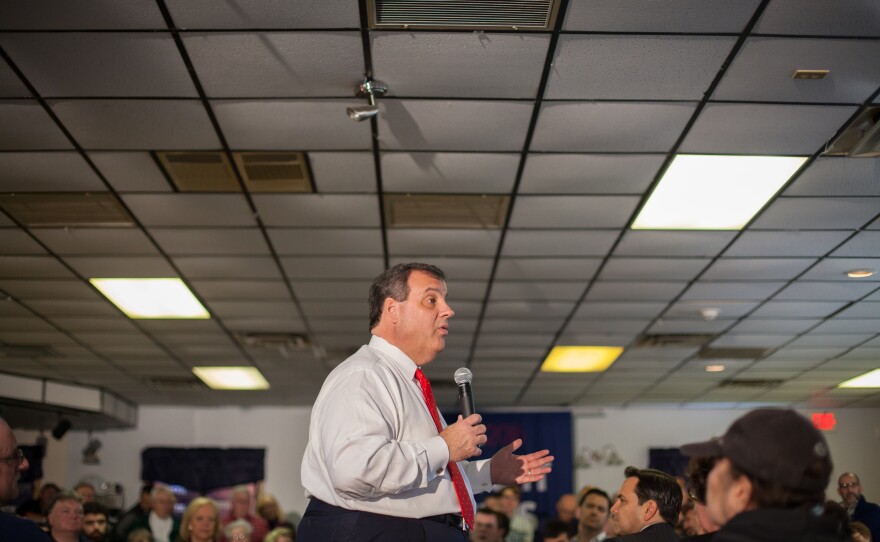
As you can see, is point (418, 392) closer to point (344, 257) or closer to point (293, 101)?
point (293, 101)

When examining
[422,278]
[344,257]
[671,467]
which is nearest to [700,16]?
[422,278]

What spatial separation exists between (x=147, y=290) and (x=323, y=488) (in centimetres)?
561

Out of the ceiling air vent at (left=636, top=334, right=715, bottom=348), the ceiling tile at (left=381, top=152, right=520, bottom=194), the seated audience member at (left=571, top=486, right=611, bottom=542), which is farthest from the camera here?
the ceiling air vent at (left=636, top=334, right=715, bottom=348)

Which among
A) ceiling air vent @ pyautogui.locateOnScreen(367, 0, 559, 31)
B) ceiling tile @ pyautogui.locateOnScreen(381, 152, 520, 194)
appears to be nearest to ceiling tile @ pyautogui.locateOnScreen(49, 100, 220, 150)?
ceiling tile @ pyautogui.locateOnScreen(381, 152, 520, 194)

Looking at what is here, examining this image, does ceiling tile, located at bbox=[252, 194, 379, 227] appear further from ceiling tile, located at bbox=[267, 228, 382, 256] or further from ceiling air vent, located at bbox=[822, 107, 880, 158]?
ceiling air vent, located at bbox=[822, 107, 880, 158]

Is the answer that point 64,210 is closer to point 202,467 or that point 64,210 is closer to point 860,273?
point 860,273

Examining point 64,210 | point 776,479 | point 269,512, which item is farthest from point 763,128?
point 269,512

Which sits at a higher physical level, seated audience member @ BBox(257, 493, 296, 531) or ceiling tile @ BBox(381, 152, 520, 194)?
ceiling tile @ BBox(381, 152, 520, 194)

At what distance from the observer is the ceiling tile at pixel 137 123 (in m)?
4.19

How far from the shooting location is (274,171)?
4980 millimetres

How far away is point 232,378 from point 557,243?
639 cm

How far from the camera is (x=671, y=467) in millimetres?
13914

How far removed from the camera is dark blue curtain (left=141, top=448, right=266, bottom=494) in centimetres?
1335

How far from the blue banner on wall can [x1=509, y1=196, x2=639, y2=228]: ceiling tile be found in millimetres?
8410
